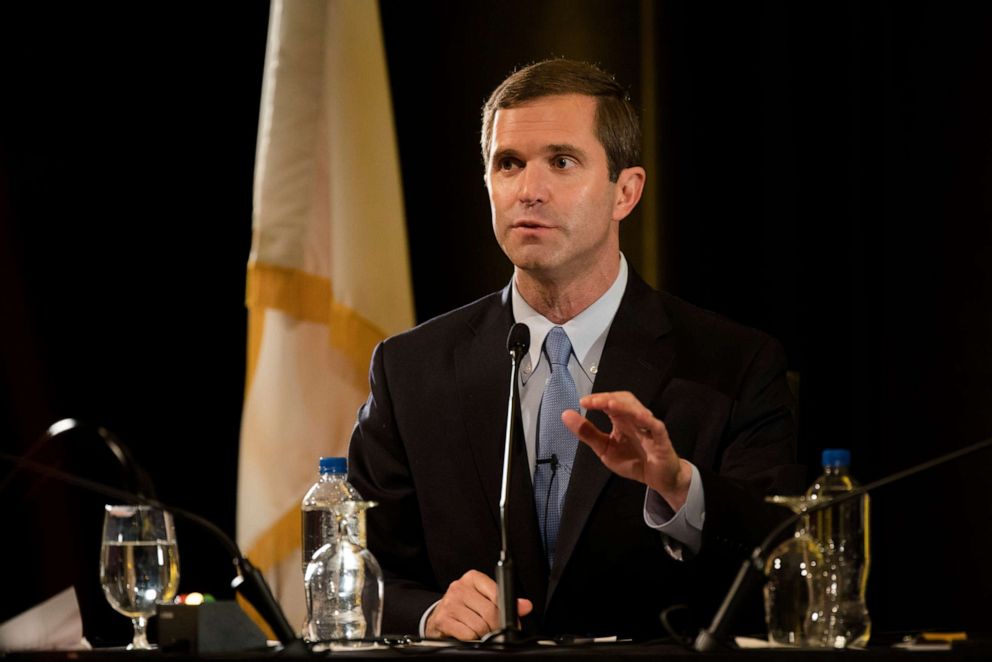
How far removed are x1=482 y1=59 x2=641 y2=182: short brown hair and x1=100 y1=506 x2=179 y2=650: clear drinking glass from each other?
3.87 ft

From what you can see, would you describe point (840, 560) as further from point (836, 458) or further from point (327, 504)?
point (327, 504)

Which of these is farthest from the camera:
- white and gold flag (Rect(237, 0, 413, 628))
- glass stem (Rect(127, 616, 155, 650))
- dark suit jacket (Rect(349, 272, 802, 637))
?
white and gold flag (Rect(237, 0, 413, 628))

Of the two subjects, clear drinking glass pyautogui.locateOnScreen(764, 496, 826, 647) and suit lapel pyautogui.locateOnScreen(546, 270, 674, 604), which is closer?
clear drinking glass pyautogui.locateOnScreen(764, 496, 826, 647)

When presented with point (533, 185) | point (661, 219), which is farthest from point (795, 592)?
point (661, 219)

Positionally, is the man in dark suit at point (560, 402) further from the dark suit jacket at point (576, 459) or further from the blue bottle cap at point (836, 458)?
the blue bottle cap at point (836, 458)

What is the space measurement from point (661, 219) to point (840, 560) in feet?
6.21

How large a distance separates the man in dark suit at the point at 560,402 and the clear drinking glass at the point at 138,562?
1.66 ft

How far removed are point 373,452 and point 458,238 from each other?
1239mm

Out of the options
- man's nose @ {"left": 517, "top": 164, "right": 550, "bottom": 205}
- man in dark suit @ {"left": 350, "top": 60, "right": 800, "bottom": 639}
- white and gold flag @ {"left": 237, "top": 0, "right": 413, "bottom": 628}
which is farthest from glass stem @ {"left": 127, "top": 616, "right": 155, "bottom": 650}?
white and gold flag @ {"left": 237, "top": 0, "right": 413, "bottom": 628}

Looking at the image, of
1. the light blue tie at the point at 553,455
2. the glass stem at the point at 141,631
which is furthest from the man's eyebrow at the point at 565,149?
the glass stem at the point at 141,631

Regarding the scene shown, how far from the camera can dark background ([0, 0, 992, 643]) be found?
3641 millimetres

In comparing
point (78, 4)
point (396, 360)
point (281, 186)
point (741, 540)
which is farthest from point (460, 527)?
point (78, 4)

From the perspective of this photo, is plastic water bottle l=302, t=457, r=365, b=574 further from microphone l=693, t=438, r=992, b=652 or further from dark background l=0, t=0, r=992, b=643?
dark background l=0, t=0, r=992, b=643

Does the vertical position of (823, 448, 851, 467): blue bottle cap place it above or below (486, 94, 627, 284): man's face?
below
